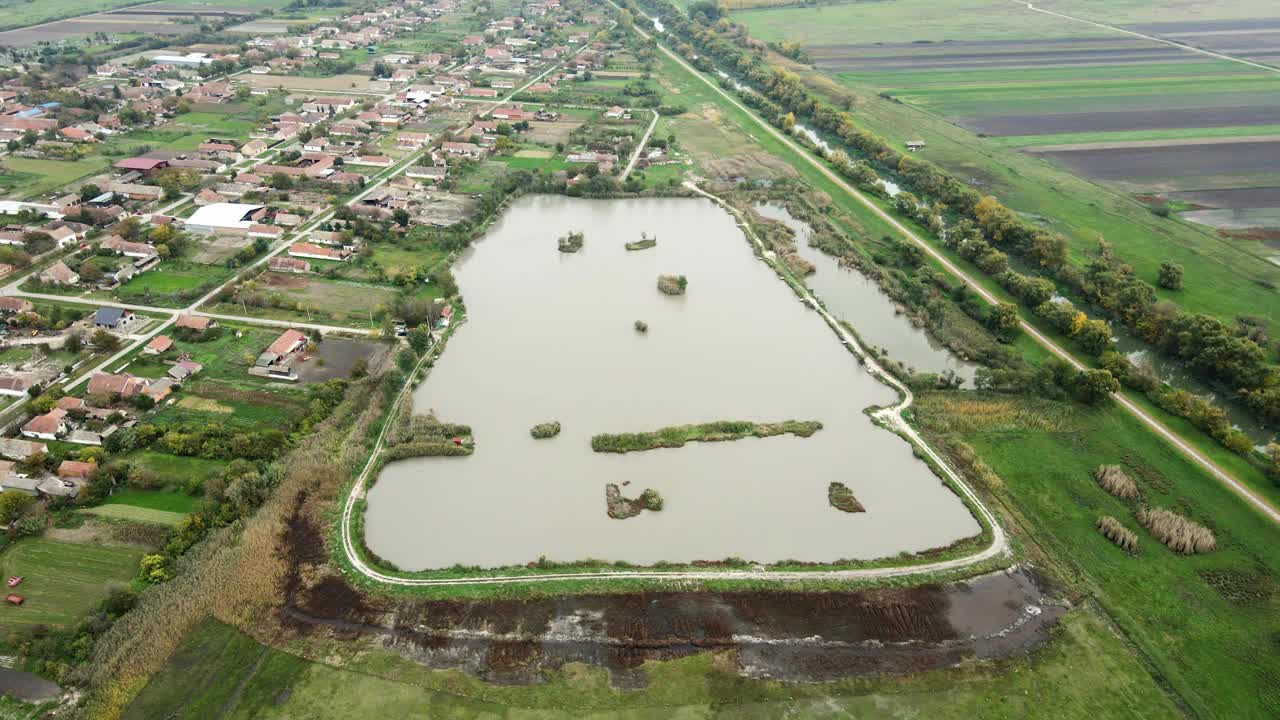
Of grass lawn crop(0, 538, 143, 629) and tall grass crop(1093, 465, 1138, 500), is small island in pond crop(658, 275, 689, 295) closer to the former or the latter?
tall grass crop(1093, 465, 1138, 500)

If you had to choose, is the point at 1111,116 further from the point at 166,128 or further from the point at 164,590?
the point at 166,128

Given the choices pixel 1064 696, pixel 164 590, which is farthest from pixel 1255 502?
pixel 164 590

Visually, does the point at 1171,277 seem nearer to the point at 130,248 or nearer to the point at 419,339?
the point at 419,339

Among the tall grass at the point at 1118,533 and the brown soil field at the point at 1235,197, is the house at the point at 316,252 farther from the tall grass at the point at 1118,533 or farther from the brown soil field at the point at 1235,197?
the brown soil field at the point at 1235,197

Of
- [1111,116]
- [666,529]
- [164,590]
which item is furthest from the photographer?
[1111,116]

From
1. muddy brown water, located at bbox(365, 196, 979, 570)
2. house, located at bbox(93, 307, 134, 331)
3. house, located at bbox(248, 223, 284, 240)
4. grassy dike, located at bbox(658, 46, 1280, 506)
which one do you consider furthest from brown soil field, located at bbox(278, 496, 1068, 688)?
house, located at bbox(248, 223, 284, 240)
